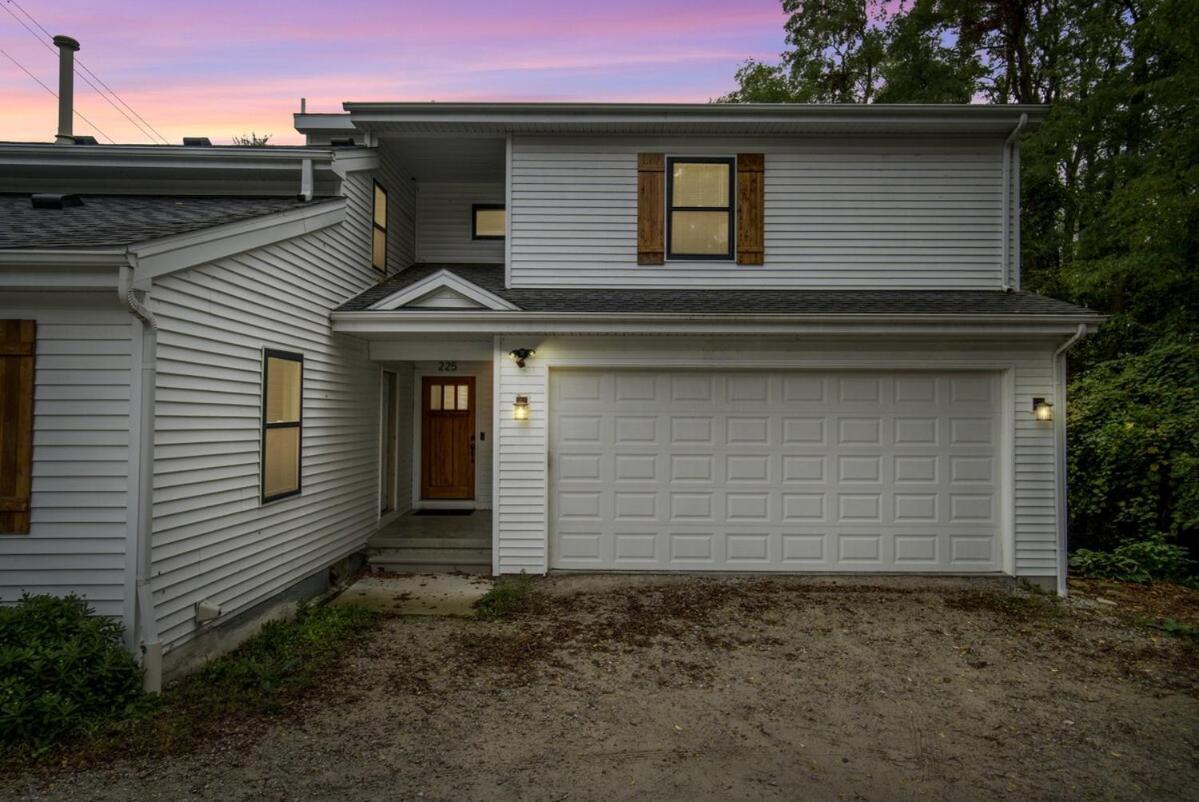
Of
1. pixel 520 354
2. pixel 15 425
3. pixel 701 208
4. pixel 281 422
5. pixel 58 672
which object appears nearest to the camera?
pixel 58 672

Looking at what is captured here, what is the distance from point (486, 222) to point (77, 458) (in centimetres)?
654

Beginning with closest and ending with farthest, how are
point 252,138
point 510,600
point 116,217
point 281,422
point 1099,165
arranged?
point 116,217
point 281,422
point 510,600
point 1099,165
point 252,138

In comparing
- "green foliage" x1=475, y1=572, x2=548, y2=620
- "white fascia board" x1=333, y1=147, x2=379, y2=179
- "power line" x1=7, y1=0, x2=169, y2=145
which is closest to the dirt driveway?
"green foliage" x1=475, y1=572, x2=548, y2=620

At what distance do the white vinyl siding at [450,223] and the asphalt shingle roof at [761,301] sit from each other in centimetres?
162

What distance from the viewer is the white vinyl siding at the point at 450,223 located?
934 cm

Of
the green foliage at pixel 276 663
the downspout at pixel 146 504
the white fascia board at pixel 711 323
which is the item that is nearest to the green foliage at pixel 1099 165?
the white fascia board at pixel 711 323

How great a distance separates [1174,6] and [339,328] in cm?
1228

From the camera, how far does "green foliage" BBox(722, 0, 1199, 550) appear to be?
8.34 metres

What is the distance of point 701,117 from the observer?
7.39 metres

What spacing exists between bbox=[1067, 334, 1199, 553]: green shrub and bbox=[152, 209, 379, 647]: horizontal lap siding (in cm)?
1047

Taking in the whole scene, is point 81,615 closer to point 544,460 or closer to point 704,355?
point 544,460

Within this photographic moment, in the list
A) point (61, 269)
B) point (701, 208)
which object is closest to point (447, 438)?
point (701, 208)

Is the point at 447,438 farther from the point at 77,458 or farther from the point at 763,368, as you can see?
the point at 77,458

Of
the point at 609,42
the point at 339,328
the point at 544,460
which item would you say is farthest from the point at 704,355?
the point at 609,42
